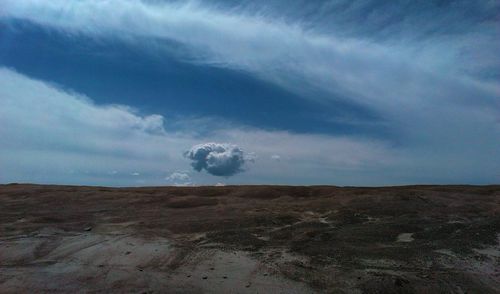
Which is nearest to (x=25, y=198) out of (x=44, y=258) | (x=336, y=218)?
(x=44, y=258)

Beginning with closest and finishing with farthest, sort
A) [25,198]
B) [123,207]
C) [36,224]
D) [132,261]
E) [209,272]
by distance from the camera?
[209,272] < [132,261] < [36,224] < [123,207] < [25,198]

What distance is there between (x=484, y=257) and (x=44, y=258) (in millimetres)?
13312

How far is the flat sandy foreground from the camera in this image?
1226cm

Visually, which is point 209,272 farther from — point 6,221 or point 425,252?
point 6,221

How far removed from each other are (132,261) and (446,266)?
891 centimetres

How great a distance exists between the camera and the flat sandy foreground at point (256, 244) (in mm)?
12258

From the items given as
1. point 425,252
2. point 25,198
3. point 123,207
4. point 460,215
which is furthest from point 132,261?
point 25,198

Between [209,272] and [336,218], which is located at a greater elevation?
[336,218]

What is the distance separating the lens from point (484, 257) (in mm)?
14414

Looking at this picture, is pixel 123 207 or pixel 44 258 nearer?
pixel 44 258

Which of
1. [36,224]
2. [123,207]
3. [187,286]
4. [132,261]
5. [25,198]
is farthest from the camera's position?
[25,198]

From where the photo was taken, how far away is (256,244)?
1586 centimetres

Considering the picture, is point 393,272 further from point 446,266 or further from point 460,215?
point 460,215

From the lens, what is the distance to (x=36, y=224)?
19625 millimetres
